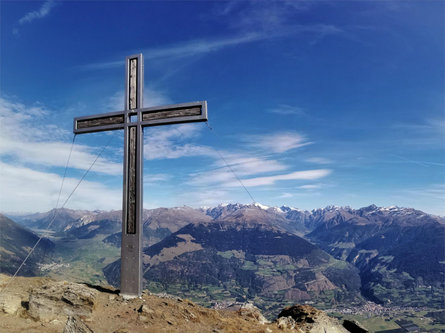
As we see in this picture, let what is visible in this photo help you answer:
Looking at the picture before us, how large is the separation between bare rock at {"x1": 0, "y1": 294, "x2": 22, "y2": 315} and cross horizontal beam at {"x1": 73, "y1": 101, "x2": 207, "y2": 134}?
334 inches

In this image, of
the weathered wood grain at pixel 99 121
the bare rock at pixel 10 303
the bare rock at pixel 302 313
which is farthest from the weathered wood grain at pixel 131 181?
the bare rock at pixel 302 313

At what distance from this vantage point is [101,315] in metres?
11.7

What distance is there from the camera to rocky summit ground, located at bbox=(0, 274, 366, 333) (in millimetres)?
10600

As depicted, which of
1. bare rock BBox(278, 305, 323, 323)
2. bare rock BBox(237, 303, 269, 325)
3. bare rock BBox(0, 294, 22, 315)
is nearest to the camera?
bare rock BBox(0, 294, 22, 315)

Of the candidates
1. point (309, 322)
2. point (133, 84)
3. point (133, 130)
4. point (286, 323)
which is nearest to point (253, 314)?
point (286, 323)

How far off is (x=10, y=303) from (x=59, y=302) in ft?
6.11

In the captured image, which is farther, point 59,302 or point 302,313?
point 302,313

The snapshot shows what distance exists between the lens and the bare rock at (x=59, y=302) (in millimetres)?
11188

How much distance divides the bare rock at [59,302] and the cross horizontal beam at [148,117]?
804 centimetres

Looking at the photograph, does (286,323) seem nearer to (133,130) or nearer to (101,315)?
(101,315)

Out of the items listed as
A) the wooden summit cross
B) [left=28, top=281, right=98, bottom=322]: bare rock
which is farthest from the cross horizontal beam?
[left=28, top=281, right=98, bottom=322]: bare rock

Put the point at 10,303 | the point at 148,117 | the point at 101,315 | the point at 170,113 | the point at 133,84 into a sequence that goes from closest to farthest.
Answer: the point at 10,303 < the point at 101,315 < the point at 170,113 < the point at 148,117 < the point at 133,84

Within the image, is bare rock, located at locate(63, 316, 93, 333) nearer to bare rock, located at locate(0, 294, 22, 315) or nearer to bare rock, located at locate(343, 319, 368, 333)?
bare rock, located at locate(0, 294, 22, 315)

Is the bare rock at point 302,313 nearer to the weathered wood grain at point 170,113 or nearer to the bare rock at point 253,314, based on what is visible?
the bare rock at point 253,314
